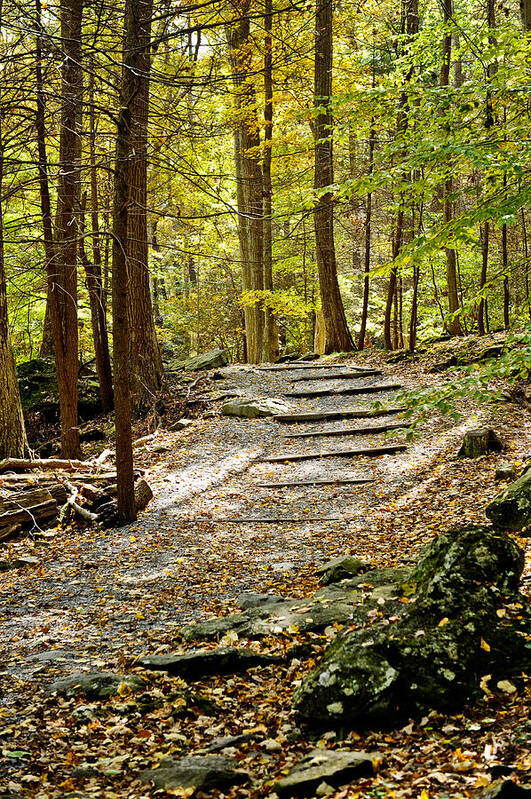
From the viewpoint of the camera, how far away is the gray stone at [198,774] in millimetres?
2574

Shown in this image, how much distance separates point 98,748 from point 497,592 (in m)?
2.35

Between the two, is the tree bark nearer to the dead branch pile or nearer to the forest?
the forest

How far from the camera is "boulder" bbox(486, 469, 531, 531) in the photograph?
4996 millimetres

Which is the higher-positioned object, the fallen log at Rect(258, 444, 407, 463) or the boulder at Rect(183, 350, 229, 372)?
the boulder at Rect(183, 350, 229, 372)

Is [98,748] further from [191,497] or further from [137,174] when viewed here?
[137,174]

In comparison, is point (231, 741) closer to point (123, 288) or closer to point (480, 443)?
point (123, 288)

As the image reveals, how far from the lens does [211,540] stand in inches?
264

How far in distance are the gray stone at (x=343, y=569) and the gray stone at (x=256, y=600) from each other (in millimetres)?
428

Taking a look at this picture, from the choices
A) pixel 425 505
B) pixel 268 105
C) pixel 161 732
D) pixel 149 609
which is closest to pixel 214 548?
pixel 149 609

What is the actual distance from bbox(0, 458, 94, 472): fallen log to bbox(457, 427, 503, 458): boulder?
5322 millimetres

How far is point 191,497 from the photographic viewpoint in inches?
324

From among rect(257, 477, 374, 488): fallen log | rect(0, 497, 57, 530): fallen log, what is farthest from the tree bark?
rect(257, 477, 374, 488): fallen log

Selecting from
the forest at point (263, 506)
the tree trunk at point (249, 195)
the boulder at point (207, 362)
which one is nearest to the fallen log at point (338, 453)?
the forest at point (263, 506)

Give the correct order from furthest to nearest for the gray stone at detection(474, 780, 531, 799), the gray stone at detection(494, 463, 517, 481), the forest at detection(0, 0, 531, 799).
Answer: the gray stone at detection(494, 463, 517, 481) → the forest at detection(0, 0, 531, 799) → the gray stone at detection(474, 780, 531, 799)
